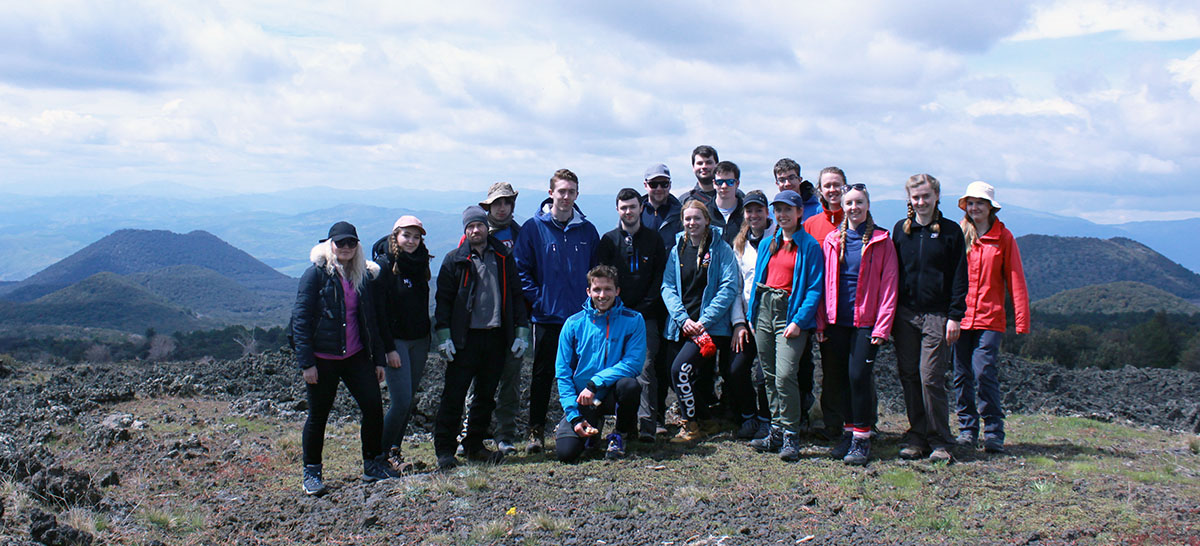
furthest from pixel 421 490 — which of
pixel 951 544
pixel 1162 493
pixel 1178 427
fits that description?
pixel 1178 427

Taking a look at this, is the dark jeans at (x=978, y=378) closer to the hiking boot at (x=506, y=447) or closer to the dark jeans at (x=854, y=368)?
the dark jeans at (x=854, y=368)

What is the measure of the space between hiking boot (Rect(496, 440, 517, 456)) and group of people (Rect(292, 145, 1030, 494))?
0.02 metres

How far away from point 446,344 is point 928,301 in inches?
155

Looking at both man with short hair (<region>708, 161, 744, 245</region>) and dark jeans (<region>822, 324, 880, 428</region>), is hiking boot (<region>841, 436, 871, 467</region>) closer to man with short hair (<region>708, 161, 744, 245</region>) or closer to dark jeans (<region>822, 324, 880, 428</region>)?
dark jeans (<region>822, 324, 880, 428</region>)

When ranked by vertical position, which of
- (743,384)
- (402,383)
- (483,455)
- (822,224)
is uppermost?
(822,224)

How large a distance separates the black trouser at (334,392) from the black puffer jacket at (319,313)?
17 cm

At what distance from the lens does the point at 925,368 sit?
6516mm

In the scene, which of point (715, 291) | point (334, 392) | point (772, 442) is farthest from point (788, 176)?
point (334, 392)

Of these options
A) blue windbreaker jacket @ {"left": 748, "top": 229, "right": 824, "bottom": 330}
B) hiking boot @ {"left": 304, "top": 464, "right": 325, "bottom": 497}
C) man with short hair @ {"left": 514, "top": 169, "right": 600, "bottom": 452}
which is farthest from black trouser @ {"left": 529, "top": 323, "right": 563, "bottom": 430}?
blue windbreaker jacket @ {"left": 748, "top": 229, "right": 824, "bottom": 330}

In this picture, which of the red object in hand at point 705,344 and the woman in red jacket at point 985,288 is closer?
the woman in red jacket at point 985,288

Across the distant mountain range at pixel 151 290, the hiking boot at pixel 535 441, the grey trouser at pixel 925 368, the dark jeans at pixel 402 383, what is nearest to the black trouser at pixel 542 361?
the hiking boot at pixel 535 441

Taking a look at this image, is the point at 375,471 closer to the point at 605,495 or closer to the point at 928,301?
the point at 605,495

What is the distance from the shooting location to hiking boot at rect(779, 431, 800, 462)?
6.75 metres

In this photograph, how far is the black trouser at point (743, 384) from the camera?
7.14m
